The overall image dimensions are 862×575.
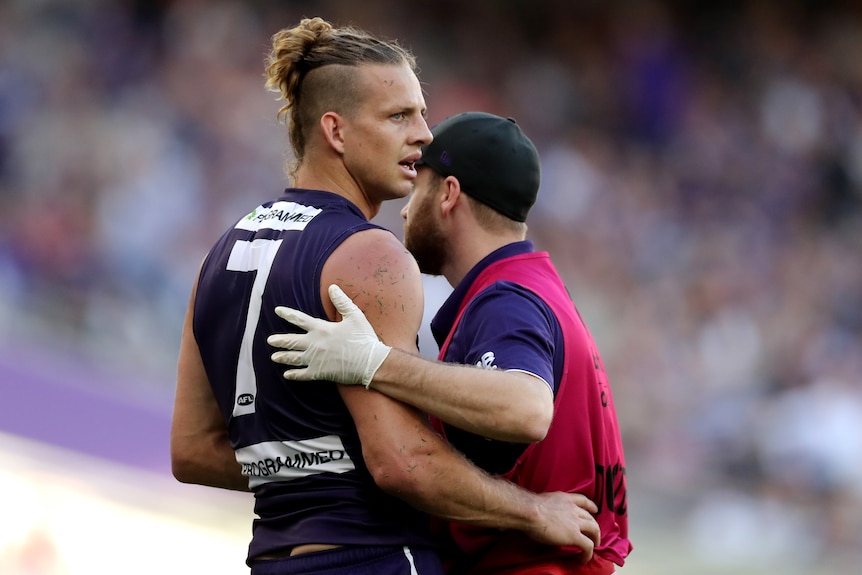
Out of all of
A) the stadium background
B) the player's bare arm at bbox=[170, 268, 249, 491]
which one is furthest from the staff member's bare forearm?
the stadium background

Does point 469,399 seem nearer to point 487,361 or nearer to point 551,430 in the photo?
point 487,361

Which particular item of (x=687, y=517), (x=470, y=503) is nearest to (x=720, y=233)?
(x=687, y=517)

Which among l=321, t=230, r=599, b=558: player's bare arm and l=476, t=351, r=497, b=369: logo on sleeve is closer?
l=321, t=230, r=599, b=558: player's bare arm

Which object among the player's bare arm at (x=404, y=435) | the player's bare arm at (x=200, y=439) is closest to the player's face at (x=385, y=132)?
the player's bare arm at (x=404, y=435)

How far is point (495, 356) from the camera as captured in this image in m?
3.16

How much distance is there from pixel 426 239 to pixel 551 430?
0.86 meters

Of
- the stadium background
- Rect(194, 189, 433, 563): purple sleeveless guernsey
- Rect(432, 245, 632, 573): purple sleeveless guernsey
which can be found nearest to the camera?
Rect(194, 189, 433, 563): purple sleeveless guernsey

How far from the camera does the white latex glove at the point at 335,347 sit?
3.01 meters

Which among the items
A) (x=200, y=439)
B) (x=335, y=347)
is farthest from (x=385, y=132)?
(x=200, y=439)

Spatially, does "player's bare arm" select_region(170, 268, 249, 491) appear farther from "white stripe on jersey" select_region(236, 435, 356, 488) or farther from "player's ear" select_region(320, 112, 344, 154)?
"player's ear" select_region(320, 112, 344, 154)

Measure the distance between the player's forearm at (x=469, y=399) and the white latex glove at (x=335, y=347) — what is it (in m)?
0.04

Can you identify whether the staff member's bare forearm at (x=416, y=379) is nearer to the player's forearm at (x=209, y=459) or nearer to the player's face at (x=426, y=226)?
the player's forearm at (x=209, y=459)

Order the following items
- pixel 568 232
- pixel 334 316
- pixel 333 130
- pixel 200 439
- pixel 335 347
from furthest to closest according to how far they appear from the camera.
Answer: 1. pixel 568 232
2. pixel 200 439
3. pixel 333 130
4. pixel 334 316
5. pixel 335 347

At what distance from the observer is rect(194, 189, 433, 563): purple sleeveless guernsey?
3.11m
